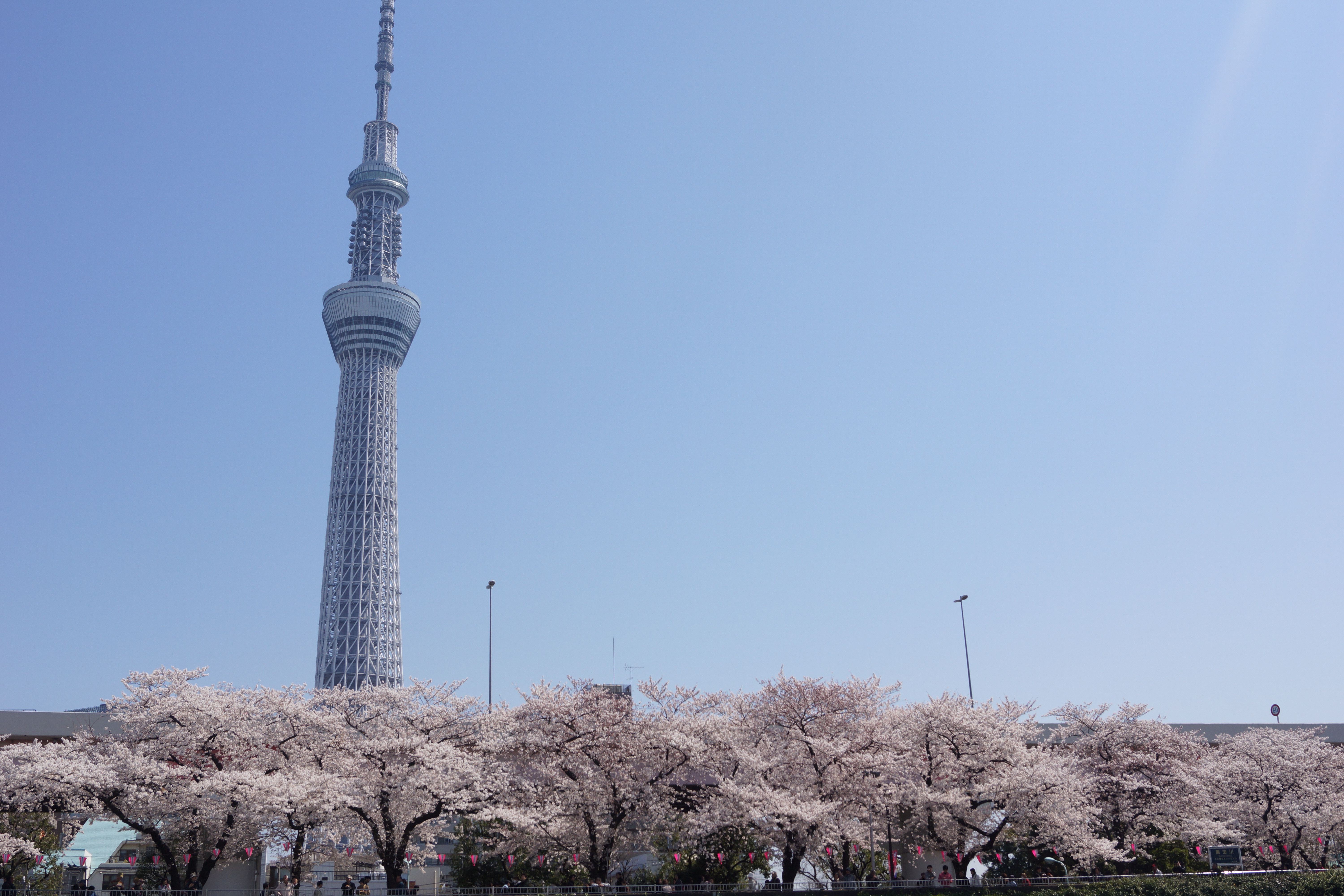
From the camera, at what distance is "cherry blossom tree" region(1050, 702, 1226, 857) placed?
4106 centimetres

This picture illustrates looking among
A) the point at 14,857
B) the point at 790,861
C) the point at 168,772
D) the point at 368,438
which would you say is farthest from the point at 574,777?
the point at 368,438

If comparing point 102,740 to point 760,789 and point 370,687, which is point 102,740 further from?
point 760,789

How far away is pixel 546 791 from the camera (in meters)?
36.6

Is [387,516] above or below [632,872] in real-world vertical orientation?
above

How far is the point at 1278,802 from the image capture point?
142 ft

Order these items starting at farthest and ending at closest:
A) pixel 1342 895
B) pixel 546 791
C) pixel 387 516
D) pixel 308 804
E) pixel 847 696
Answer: pixel 387 516 < pixel 847 696 < pixel 546 791 < pixel 1342 895 < pixel 308 804

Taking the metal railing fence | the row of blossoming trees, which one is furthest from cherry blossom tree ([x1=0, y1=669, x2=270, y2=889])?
the metal railing fence

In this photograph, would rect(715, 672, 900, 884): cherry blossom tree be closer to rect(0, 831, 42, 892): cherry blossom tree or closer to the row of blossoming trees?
the row of blossoming trees

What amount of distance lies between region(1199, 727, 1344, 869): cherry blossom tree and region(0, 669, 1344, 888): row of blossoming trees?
4.02ft

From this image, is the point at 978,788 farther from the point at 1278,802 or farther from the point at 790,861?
the point at 1278,802

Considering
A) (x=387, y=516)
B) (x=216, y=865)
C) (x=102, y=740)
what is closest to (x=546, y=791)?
(x=216, y=865)

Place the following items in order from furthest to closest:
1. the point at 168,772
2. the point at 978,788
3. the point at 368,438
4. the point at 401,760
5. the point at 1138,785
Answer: the point at 368,438 → the point at 1138,785 → the point at 978,788 → the point at 401,760 → the point at 168,772

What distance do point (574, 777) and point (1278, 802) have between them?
100 ft

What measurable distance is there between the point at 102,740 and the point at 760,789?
78.1ft
